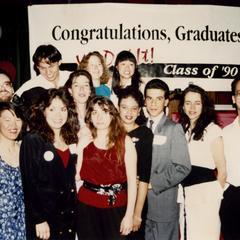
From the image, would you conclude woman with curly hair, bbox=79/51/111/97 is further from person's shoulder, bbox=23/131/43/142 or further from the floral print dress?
the floral print dress

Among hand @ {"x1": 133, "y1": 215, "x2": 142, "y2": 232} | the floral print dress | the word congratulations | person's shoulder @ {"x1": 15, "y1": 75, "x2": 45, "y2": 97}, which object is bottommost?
hand @ {"x1": 133, "y1": 215, "x2": 142, "y2": 232}

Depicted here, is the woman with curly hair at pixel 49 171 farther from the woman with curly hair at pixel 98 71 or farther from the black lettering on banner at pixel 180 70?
the black lettering on banner at pixel 180 70

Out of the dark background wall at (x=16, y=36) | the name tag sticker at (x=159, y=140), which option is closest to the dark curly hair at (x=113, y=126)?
the name tag sticker at (x=159, y=140)

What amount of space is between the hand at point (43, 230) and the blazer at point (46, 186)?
0.10 ft

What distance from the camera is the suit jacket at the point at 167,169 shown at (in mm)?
2668

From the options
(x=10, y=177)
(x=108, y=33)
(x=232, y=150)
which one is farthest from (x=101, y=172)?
(x=108, y=33)

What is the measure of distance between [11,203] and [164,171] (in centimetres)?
125

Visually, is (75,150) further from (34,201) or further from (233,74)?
(233,74)

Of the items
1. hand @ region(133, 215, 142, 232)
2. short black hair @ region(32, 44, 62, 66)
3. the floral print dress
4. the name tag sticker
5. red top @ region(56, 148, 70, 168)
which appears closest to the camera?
the floral print dress

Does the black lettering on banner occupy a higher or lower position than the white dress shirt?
higher

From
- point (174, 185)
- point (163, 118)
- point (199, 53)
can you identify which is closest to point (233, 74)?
point (199, 53)

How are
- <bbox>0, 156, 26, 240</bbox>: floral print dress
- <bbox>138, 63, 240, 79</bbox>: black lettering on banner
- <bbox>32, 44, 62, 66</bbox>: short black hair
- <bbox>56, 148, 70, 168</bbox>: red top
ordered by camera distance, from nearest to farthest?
<bbox>0, 156, 26, 240</bbox>: floral print dress → <bbox>56, 148, 70, 168</bbox>: red top → <bbox>32, 44, 62, 66</bbox>: short black hair → <bbox>138, 63, 240, 79</bbox>: black lettering on banner

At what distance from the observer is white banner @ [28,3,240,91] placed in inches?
121

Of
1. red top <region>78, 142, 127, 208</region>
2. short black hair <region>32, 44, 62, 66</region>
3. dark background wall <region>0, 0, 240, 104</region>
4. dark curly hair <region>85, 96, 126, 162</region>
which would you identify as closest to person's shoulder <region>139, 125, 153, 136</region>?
dark curly hair <region>85, 96, 126, 162</region>
